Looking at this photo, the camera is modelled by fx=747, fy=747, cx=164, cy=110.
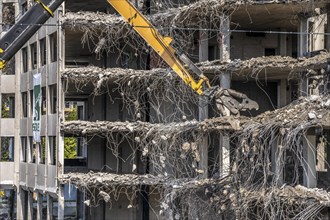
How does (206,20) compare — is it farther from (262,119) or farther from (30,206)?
(30,206)

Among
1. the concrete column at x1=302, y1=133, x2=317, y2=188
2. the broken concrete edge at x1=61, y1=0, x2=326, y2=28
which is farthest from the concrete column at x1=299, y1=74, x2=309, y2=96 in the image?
the concrete column at x1=302, y1=133, x2=317, y2=188

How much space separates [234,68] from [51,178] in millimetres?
11952

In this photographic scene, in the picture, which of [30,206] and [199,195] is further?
[30,206]

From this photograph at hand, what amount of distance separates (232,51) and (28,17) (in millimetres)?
14871

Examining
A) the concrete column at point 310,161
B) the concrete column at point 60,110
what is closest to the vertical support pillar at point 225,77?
the concrete column at point 310,161

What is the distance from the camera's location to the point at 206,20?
3038 cm

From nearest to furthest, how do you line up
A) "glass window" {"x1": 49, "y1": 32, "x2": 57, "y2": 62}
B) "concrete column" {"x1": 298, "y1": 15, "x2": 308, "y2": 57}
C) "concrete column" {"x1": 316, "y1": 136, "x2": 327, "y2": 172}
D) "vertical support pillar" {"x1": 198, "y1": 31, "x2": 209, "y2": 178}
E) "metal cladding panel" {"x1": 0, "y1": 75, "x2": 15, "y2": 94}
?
"concrete column" {"x1": 298, "y1": 15, "x2": 308, "y2": 57}
"vertical support pillar" {"x1": 198, "y1": 31, "x2": 209, "y2": 178}
"concrete column" {"x1": 316, "y1": 136, "x2": 327, "y2": 172}
"glass window" {"x1": 49, "y1": 32, "x2": 57, "y2": 62}
"metal cladding panel" {"x1": 0, "y1": 75, "x2": 15, "y2": 94}

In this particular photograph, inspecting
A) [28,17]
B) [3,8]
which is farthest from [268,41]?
[3,8]

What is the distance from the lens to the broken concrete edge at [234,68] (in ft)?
86.6

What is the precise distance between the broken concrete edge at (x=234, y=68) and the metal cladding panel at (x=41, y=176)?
596cm

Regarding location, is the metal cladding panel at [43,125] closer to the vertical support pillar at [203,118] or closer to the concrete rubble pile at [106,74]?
the concrete rubble pile at [106,74]

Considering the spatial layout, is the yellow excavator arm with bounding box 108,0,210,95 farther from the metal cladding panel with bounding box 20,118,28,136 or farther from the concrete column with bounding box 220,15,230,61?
the metal cladding panel with bounding box 20,118,28,136

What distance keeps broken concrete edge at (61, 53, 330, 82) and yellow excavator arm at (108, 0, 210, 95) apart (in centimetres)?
224

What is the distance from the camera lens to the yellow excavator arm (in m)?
24.5
